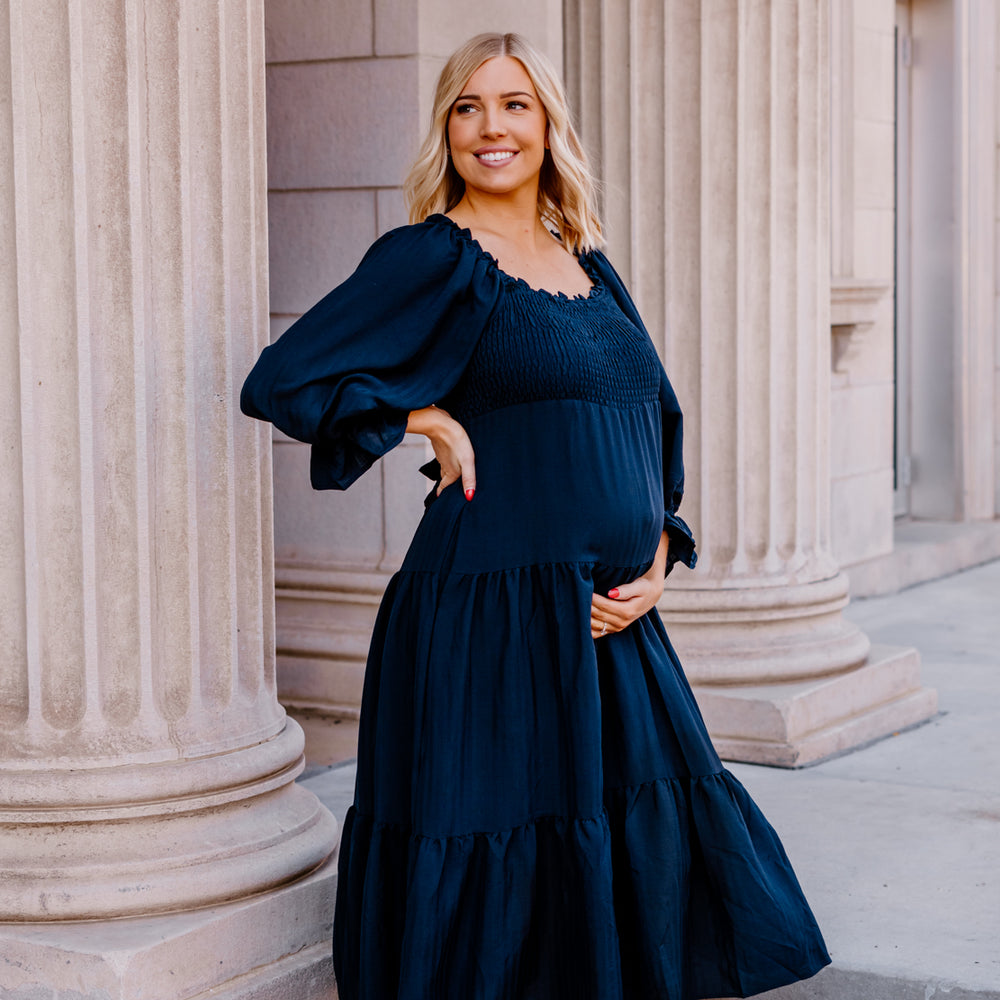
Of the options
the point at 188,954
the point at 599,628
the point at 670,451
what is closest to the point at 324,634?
the point at 670,451

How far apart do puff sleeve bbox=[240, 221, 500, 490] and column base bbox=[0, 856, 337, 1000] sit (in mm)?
869

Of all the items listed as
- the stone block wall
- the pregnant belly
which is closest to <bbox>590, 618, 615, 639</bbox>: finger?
the pregnant belly

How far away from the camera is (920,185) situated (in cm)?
995

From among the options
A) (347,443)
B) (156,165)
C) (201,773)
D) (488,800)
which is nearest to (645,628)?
(488,800)

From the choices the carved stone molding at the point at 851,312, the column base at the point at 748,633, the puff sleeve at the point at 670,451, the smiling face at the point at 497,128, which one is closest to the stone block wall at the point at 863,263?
the carved stone molding at the point at 851,312

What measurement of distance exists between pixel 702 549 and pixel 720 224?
105 cm

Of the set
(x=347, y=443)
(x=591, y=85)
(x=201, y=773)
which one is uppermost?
(x=591, y=85)

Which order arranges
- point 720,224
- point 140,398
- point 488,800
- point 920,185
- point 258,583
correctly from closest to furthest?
point 488,800 < point 140,398 < point 258,583 < point 720,224 < point 920,185

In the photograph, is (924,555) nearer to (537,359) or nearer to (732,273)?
(732,273)

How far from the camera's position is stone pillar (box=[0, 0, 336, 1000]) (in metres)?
3.05

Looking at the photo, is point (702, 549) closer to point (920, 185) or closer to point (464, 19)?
point (464, 19)

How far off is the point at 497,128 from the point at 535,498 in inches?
25.9

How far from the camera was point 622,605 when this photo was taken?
305 centimetres

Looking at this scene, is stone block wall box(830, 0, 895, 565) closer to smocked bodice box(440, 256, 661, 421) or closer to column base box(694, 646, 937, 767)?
column base box(694, 646, 937, 767)
